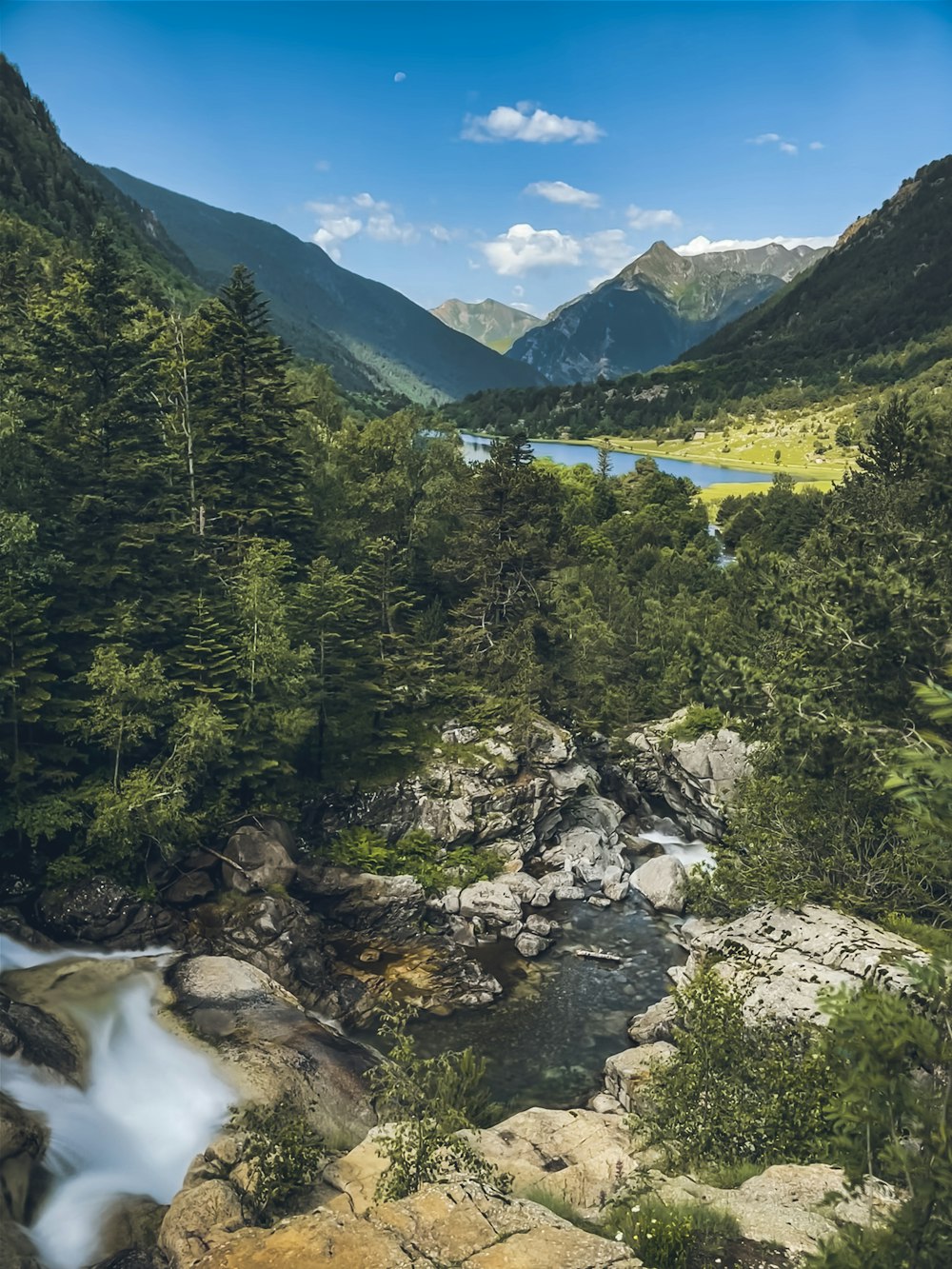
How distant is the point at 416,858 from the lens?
117 feet

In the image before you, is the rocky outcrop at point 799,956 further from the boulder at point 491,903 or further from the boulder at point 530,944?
the boulder at point 491,903

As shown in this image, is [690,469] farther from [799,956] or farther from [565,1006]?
[799,956]

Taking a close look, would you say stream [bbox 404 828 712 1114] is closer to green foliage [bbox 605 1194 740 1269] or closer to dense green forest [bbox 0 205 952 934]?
dense green forest [bbox 0 205 952 934]

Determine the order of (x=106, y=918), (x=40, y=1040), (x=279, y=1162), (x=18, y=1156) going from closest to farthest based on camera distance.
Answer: (x=279, y=1162)
(x=18, y=1156)
(x=40, y=1040)
(x=106, y=918)

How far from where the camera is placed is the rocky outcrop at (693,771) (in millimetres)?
41688

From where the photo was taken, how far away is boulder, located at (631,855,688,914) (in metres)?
35.1

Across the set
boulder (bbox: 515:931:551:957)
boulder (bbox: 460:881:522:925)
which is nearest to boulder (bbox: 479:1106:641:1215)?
boulder (bbox: 515:931:551:957)

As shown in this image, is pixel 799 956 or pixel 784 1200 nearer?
pixel 784 1200

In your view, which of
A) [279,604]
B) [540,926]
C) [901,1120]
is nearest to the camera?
[901,1120]

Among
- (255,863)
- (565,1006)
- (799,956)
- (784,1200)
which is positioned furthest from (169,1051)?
(799,956)

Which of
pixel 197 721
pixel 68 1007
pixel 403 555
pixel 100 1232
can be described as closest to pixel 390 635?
pixel 403 555

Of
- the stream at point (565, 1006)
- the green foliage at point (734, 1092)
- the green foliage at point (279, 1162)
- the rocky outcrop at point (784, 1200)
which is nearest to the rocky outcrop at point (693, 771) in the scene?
the stream at point (565, 1006)

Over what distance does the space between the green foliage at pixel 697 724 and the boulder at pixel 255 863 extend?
2431cm

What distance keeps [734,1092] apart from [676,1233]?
199 inches
